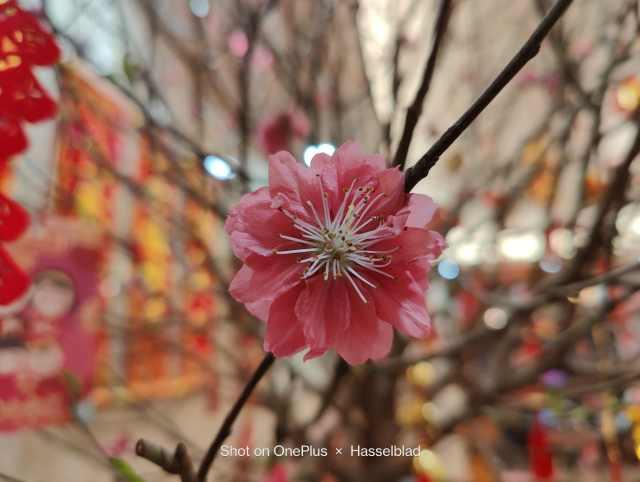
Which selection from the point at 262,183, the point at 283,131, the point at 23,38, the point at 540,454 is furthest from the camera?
the point at 283,131

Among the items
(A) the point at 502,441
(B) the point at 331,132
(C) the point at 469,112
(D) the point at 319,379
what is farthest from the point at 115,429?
(A) the point at 502,441

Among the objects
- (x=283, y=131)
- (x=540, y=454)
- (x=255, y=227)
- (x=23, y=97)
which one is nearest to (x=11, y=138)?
(x=23, y=97)

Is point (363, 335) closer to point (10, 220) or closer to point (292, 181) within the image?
point (292, 181)

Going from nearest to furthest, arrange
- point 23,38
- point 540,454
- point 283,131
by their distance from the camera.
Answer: point 23,38, point 540,454, point 283,131

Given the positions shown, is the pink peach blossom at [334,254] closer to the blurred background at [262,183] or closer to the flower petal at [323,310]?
the flower petal at [323,310]

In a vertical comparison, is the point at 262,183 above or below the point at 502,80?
above

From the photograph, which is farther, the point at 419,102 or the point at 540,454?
the point at 540,454

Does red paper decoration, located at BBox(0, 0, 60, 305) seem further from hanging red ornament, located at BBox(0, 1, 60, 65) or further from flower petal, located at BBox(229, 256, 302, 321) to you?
flower petal, located at BBox(229, 256, 302, 321)

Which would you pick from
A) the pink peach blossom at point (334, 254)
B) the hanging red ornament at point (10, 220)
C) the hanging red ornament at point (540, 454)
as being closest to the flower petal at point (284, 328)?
the pink peach blossom at point (334, 254)
